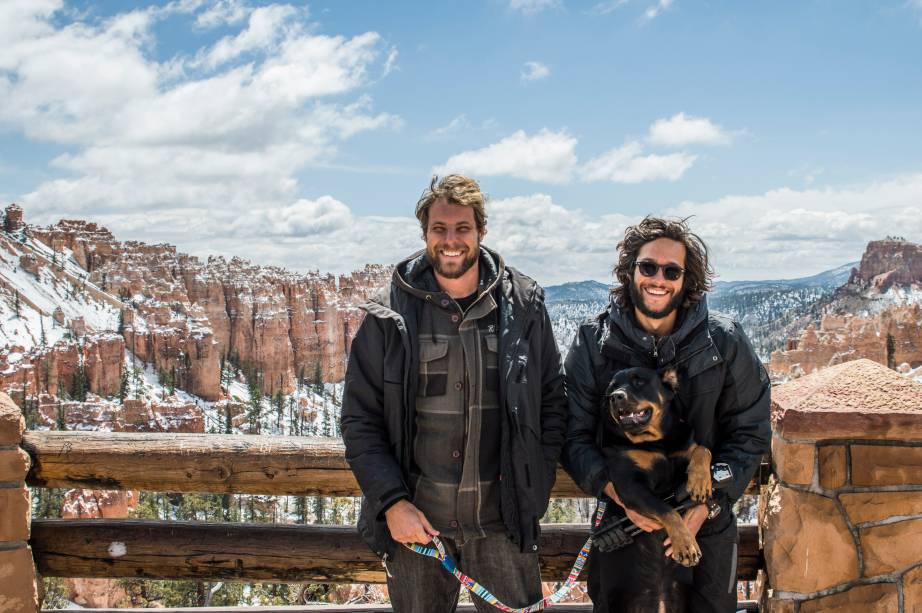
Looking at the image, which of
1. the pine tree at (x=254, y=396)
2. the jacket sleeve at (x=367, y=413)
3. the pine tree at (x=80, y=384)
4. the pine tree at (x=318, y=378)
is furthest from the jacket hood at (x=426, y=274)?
the pine tree at (x=318, y=378)

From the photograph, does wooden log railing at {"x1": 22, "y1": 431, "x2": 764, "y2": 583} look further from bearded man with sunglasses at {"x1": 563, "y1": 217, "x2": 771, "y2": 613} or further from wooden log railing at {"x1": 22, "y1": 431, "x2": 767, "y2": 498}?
bearded man with sunglasses at {"x1": 563, "y1": 217, "x2": 771, "y2": 613}

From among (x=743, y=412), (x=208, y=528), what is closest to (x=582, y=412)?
(x=743, y=412)

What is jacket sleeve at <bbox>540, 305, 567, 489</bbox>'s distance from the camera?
284 centimetres

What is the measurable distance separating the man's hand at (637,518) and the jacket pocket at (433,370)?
774 millimetres

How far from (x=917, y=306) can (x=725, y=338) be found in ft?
254

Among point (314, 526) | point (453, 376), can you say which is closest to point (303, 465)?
point (314, 526)

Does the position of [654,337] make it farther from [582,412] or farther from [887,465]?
[887,465]

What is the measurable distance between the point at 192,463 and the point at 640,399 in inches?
92.3

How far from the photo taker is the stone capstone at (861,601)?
2990 mm

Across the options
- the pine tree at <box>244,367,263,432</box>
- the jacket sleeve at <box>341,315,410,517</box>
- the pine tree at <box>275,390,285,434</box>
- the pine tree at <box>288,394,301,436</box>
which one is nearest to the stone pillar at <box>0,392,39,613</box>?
the jacket sleeve at <box>341,315,410,517</box>

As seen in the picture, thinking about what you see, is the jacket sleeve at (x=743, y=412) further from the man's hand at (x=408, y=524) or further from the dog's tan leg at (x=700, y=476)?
the man's hand at (x=408, y=524)

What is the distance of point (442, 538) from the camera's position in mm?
2787

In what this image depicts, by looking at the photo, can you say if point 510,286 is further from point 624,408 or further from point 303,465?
point 303,465

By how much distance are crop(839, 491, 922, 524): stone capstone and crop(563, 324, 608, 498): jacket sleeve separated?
1.15 m
